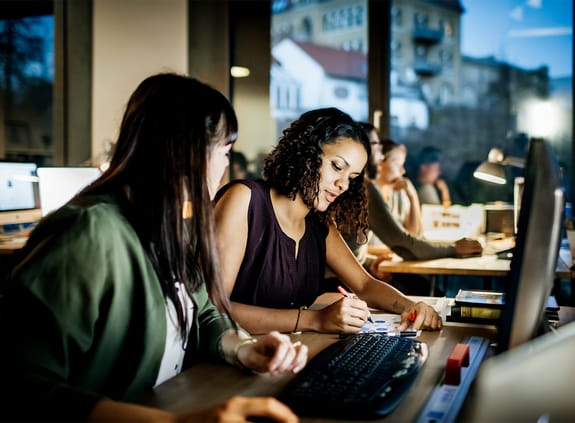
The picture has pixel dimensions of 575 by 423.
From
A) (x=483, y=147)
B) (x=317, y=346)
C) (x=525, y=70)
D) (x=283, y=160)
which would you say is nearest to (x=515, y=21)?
(x=525, y=70)

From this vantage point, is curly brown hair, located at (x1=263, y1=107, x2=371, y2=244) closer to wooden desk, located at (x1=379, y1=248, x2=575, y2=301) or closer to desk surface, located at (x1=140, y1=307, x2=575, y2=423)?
desk surface, located at (x1=140, y1=307, x2=575, y2=423)

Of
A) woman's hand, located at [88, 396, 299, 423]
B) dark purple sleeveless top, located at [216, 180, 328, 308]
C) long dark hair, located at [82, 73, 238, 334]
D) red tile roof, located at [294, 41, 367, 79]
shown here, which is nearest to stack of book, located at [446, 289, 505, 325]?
dark purple sleeveless top, located at [216, 180, 328, 308]

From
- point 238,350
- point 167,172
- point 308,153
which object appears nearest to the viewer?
point 167,172

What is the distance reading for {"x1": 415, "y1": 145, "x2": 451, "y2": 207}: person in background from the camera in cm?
505

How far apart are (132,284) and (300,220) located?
3.24 feet

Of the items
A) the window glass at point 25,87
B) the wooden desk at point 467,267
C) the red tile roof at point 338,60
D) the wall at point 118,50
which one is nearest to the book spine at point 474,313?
the wooden desk at point 467,267

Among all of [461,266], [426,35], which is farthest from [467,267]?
[426,35]

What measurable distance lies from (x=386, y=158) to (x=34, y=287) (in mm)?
3336

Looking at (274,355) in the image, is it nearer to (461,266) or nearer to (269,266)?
(269,266)

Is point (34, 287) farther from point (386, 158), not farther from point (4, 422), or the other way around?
point (386, 158)

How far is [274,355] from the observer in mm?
1081

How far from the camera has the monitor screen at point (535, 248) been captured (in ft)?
2.80

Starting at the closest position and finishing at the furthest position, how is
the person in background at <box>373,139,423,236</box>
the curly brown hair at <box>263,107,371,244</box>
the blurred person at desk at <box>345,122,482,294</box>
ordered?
the curly brown hair at <box>263,107,371,244</box>
the blurred person at desk at <box>345,122,482,294</box>
the person in background at <box>373,139,423,236</box>

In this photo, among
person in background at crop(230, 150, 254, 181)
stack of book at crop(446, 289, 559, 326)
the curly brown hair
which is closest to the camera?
stack of book at crop(446, 289, 559, 326)
